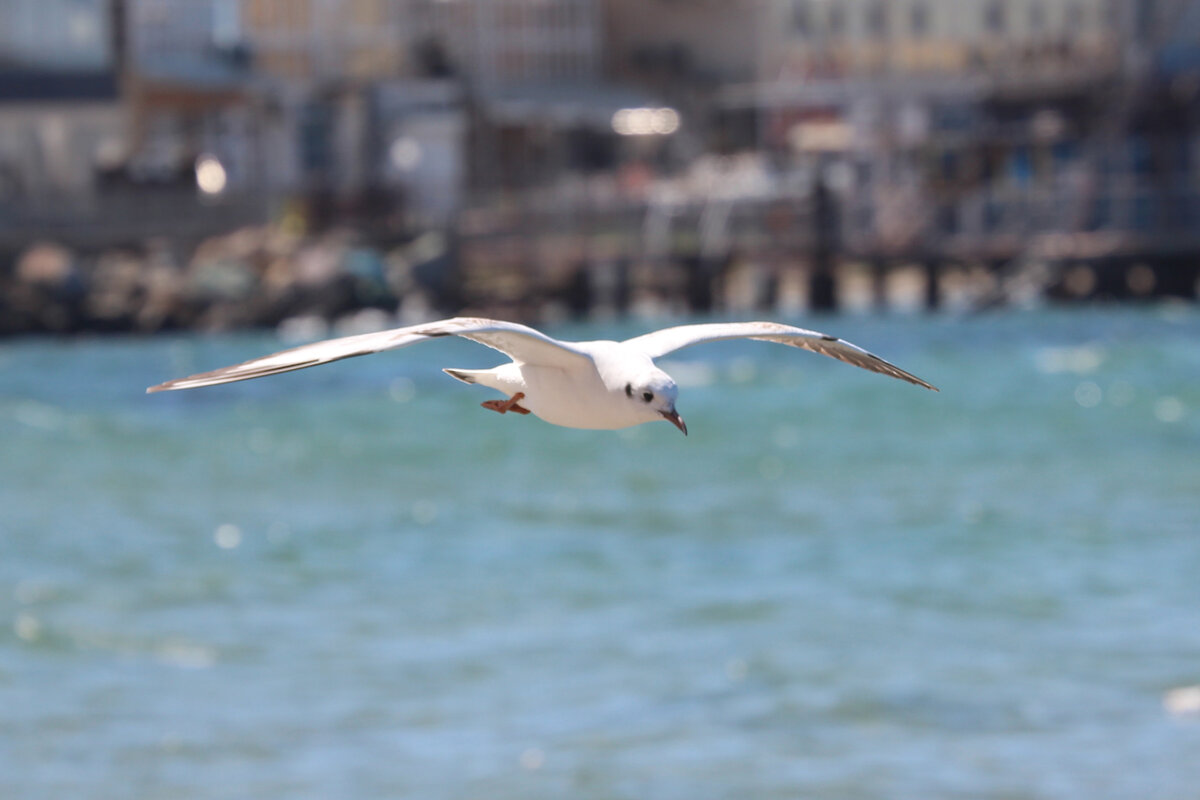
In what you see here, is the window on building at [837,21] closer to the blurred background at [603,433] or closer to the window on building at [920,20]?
the blurred background at [603,433]

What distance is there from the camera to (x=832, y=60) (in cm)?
8600

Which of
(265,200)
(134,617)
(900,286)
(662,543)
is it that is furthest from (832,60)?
(134,617)

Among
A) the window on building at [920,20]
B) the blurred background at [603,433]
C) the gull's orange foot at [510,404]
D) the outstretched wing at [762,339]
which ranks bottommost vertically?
the blurred background at [603,433]

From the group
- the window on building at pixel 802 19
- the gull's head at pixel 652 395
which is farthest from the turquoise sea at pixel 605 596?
the window on building at pixel 802 19

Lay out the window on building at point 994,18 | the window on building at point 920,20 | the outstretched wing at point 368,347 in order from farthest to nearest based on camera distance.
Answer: the window on building at point 920,20, the window on building at point 994,18, the outstretched wing at point 368,347

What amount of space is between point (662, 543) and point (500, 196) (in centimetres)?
3056

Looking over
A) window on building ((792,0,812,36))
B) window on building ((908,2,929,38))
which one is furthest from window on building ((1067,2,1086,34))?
window on building ((792,0,812,36))

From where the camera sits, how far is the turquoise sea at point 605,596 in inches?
748

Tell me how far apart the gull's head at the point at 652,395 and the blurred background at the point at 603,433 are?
11.8 meters

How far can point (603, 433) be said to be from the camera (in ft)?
131

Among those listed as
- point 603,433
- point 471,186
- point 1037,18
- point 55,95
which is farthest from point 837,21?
point 603,433

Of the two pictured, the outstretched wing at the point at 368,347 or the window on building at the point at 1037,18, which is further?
the window on building at the point at 1037,18

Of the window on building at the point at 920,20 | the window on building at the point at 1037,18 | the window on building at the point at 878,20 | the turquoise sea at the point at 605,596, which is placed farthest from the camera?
the window on building at the point at 878,20

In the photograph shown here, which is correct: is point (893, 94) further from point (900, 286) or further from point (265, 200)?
point (265, 200)
